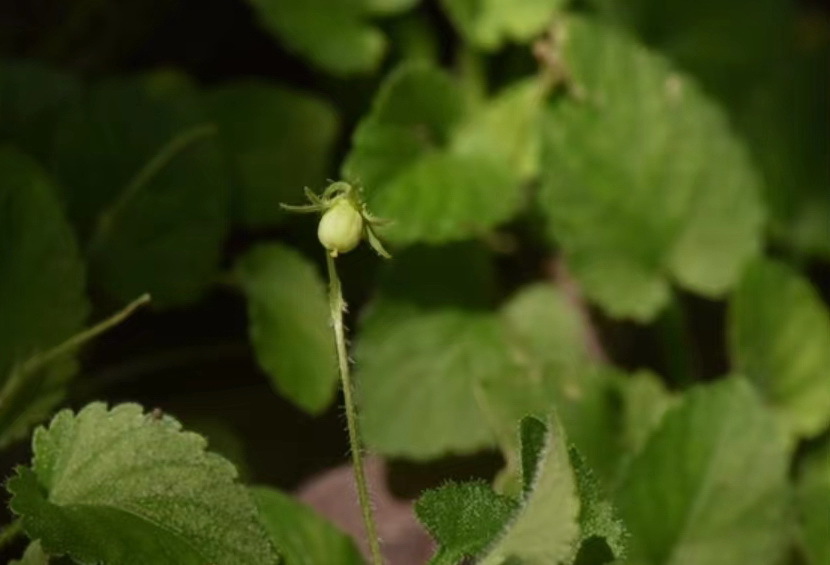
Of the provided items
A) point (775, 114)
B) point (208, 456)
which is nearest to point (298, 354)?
point (208, 456)

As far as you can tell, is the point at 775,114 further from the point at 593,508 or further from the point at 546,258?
the point at 593,508

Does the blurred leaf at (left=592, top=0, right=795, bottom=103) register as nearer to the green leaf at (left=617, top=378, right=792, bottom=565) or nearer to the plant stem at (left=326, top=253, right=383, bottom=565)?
the green leaf at (left=617, top=378, right=792, bottom=565)

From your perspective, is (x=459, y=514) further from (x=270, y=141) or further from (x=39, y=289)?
(x=270, y=141)

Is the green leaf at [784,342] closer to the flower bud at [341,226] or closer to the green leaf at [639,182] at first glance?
the green leaf at [639,182]

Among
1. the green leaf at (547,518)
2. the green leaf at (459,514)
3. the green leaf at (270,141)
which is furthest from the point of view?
the green leaf at (270,141)

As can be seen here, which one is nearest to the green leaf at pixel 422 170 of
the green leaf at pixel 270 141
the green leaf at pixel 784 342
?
the green leaf at pixel 270 141

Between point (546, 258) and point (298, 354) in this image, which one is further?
point (546, 258)

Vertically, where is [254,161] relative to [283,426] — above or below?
above
